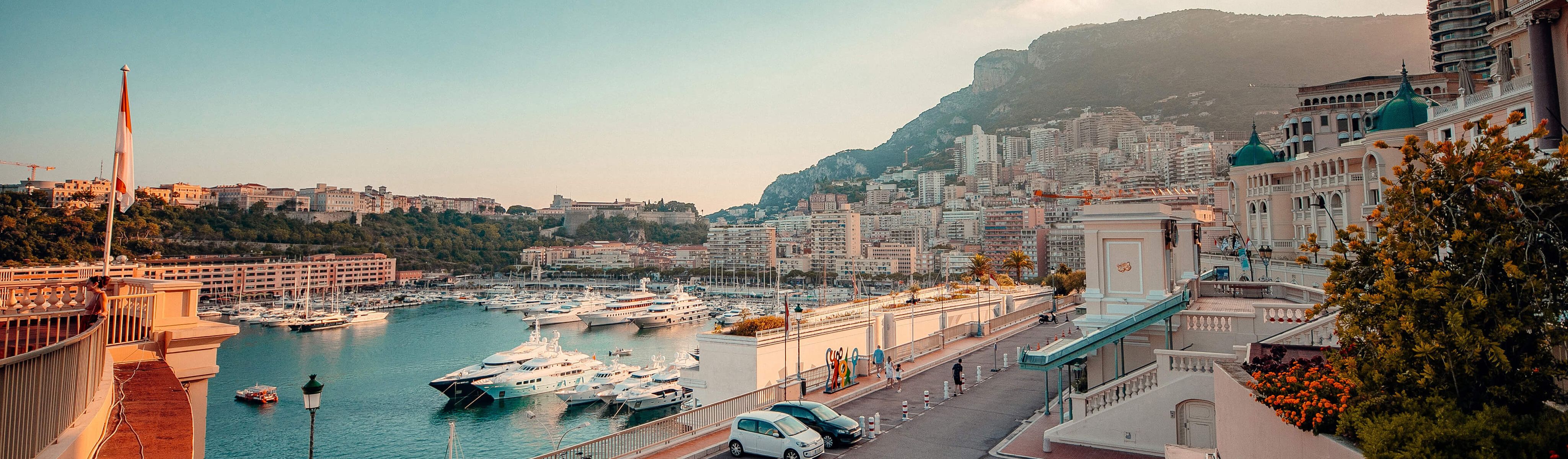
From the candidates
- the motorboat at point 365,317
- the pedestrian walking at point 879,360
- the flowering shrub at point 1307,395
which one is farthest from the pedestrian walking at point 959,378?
the motorboat at point 365,317

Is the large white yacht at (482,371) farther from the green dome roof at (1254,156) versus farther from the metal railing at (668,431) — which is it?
the green dome roof at (1254,156)

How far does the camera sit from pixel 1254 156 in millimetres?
33656

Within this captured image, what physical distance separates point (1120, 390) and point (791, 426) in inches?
203

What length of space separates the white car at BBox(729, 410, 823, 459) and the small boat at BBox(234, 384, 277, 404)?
3345 cm

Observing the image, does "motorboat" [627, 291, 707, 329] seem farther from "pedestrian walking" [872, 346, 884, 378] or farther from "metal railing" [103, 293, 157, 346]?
"metal railing" [103, 293, 157, 346]

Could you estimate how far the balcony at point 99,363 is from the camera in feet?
10.6

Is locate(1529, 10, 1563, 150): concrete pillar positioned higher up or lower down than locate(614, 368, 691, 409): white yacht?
higher up

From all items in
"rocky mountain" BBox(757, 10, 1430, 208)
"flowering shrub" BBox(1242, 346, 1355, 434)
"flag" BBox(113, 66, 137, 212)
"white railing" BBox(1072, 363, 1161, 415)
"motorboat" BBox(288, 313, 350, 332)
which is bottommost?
"motorboat" BBox(288, 313, 350, 332)

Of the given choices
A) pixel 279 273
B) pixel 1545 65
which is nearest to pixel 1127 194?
pixel 1545 65

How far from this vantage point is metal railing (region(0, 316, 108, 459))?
295 centimetres

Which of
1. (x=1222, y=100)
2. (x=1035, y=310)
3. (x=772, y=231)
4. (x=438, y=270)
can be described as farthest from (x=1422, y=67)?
(x=438, y=270)

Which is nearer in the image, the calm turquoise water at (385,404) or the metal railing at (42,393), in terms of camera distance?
the metal railing at (42,393)

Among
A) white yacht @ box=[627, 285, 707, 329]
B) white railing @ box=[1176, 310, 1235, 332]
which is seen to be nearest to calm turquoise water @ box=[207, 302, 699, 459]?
white yacht @ box=[627, 285, 707, 329]

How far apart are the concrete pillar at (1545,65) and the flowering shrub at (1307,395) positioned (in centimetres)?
1218
